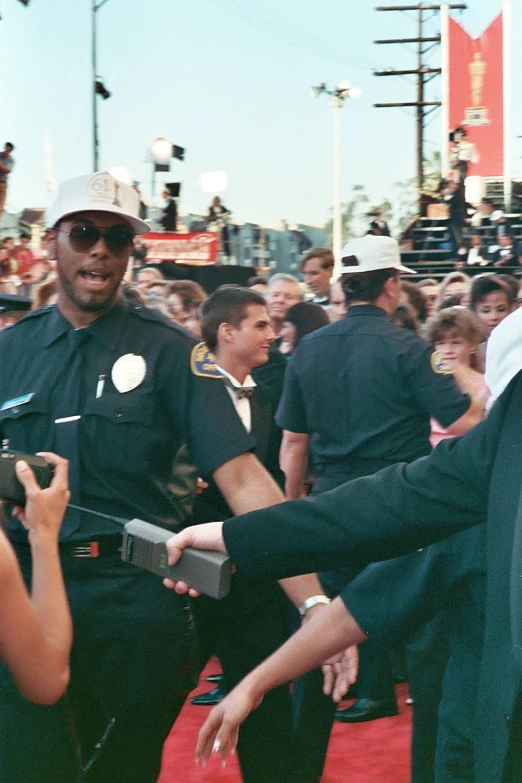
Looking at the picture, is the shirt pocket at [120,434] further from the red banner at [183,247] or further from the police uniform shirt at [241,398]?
the red banner at [183,247]

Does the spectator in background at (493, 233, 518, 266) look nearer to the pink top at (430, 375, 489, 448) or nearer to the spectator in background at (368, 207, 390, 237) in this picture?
the spectator in background at (368, 207, 390, 237)

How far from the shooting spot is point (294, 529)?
6.84 ft

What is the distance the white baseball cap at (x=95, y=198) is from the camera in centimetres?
289

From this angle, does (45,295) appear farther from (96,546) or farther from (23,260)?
(23,260)

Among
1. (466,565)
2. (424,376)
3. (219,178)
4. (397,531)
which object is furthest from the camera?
(219,178)

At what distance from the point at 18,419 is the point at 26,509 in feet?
1.77

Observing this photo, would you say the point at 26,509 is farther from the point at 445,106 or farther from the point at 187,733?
the point at 445,106

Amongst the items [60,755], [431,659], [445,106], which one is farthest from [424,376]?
[445,106]

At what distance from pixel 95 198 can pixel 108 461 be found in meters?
0.70

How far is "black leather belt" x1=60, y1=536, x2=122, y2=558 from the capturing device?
268 cm

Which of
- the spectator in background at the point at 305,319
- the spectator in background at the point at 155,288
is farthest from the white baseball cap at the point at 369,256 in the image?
the spectator in background at the point at 155,288

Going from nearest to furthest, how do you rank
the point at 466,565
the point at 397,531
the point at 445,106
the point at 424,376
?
the point at 397,531, the point at 466,565, the point at 424,376, the point at 445,106

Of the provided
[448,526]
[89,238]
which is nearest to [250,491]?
[89,238]

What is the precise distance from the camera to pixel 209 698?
5.34m
